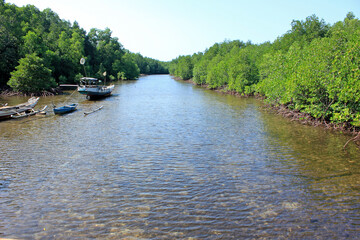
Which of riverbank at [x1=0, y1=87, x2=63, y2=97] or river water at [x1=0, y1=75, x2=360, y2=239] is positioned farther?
riverbank at [x1=0, y1=87, x2=63, y2=97]

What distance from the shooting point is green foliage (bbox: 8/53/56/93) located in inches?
1841

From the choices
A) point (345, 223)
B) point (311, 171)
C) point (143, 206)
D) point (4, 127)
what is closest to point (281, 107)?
point (311, 171)

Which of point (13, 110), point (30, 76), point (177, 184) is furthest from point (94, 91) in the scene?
point (177, 184)

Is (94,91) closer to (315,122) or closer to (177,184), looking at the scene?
(315,122)

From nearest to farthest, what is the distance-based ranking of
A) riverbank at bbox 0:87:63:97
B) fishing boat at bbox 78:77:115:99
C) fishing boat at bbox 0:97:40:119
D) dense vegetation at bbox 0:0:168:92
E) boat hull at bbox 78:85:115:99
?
1. fishing boat at bbox 0:97:40:119
2. boat hull at bbox 78:85:115:99
3. fishing boat at bbox 78:77:115:99
4. dense vegetation at bbox 0:0:168:92
5. riverbank at bbox 0:87:63:97

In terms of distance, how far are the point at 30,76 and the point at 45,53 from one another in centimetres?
1424

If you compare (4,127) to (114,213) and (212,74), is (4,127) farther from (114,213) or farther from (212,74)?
(212,74)

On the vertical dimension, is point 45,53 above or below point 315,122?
above

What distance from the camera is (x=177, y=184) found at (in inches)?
488

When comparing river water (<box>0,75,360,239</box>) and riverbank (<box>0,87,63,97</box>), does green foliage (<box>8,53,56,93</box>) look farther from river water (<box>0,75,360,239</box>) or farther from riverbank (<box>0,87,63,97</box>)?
river water (<box>0,75,360,239</box>)

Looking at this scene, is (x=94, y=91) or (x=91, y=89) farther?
(x=94, y=91)

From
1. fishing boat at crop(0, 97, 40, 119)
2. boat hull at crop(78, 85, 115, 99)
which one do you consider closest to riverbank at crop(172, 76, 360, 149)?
boat hull at crop(78, 85, 115, 99)

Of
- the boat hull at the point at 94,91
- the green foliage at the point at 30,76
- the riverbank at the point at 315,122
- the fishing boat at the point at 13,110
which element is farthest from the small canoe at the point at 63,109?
the riverbank at the point at 315,122

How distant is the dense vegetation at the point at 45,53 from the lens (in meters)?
48.3
